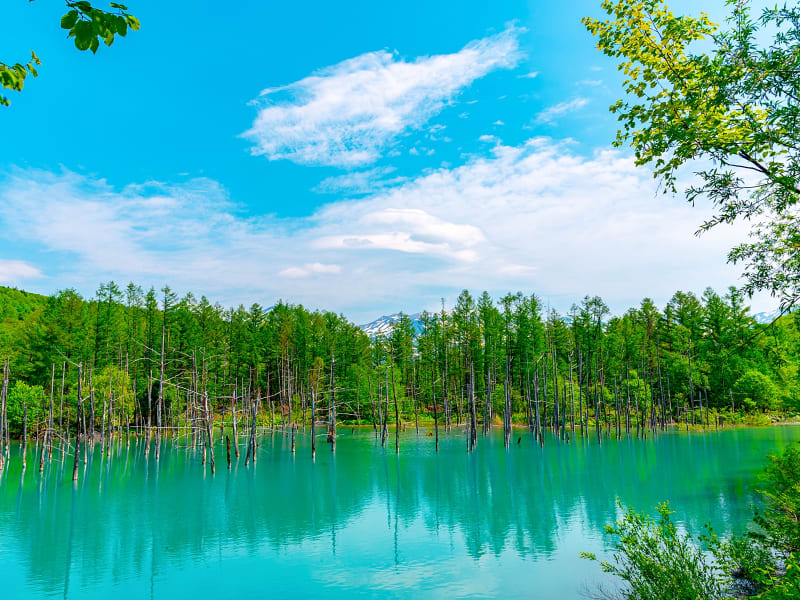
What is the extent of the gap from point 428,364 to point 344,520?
2058 inches

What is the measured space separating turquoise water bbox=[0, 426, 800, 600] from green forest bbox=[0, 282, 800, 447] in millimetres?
11208

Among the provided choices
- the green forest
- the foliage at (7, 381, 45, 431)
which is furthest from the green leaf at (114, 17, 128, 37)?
the foliage at (7, 381, 45, 431)

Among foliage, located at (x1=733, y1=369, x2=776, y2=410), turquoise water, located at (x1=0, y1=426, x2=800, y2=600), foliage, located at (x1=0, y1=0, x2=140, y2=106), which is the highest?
foliage, located at (x1=0, y1=0, x2=140, y2=106)

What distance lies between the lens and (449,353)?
244ft

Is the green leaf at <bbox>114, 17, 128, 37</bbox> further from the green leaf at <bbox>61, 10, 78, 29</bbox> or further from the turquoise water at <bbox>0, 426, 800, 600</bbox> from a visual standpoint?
the turquoise water at <bbox>0, 426, 800, 600</bbox>

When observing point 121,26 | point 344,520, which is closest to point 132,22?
point 121,26

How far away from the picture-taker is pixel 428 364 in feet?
245

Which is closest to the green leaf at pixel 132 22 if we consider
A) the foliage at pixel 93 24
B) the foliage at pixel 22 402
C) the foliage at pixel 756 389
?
the foliage at pixel 93 24

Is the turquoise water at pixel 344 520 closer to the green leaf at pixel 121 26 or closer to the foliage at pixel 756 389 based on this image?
the green leaf at pixel 121 26

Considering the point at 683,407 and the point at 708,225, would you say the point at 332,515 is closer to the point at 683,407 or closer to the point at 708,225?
the point at 708,225

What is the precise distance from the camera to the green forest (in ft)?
167

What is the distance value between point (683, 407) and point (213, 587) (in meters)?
60.2

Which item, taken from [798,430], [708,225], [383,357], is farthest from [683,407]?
[708,225]

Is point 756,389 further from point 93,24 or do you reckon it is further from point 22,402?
point 22,402
